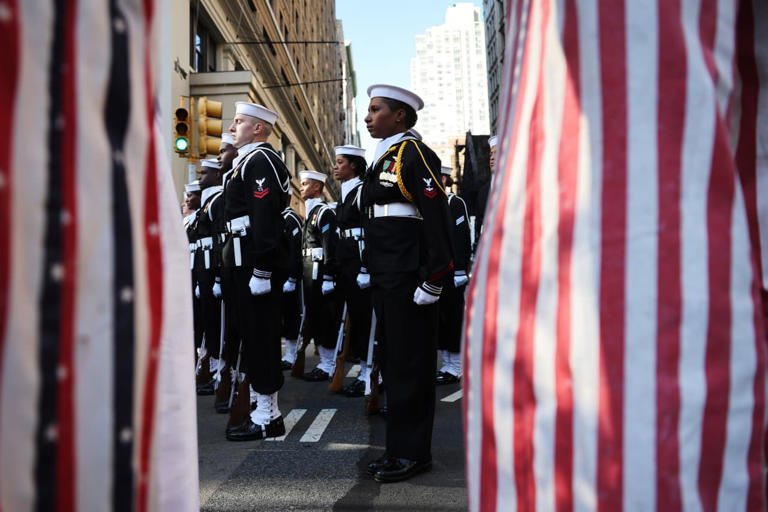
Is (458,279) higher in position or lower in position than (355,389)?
higher

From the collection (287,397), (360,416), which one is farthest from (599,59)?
(287,397)

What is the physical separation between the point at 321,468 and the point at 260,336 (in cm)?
100

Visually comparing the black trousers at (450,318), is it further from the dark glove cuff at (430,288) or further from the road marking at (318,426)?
the dark glove cuff at (430,288)

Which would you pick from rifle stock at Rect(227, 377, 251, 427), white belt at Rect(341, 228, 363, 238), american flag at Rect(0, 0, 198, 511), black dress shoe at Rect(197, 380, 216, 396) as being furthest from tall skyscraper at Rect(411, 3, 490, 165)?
american flag at Rect(0, 0, 198, 511)

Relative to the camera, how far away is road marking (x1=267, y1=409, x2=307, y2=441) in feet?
12.9

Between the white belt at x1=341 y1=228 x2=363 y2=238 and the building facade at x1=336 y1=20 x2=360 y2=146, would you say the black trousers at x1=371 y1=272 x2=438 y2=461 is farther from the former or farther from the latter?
the building facade at x1=336 y1=20 x2=360 y2=146

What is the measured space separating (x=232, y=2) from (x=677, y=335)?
1675 cm

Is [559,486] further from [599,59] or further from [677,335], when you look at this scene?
[599,59]

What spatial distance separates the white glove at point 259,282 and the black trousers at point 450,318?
279cm

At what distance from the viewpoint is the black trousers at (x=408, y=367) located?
10.0 feet

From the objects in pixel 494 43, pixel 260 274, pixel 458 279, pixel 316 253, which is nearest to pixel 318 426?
pixel 260 274

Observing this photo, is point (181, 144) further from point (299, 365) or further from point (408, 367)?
point (408, 367)

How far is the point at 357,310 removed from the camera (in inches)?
235

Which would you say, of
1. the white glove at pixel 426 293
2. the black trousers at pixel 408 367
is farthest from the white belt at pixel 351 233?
the white glove at pixel 426 293
